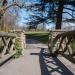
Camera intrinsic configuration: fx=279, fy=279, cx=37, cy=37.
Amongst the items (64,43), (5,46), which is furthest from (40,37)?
(5,46)

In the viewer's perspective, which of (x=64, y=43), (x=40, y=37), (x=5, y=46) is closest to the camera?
(x=5, y=46)

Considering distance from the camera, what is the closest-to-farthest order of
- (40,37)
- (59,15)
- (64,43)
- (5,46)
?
(5,46) → (64,43) → (59,15) → (40,37)

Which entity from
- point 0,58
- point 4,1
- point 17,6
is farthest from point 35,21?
point 0,58

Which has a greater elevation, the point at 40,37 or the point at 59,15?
the point at 59,15

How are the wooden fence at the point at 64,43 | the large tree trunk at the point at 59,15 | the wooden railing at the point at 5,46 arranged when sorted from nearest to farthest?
the wooden fence at the point at 64,43 → the wooden railing at the point at 5,46 → the large tree trunk at the point at 59,15

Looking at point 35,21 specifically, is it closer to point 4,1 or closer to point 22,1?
point 22,1

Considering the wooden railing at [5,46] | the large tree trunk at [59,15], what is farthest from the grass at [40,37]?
the wooden railing at [5,46]

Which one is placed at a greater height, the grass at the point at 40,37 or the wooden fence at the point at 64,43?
the wooden fence at the point at 64,43

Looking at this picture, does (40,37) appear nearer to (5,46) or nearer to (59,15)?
(59,15)

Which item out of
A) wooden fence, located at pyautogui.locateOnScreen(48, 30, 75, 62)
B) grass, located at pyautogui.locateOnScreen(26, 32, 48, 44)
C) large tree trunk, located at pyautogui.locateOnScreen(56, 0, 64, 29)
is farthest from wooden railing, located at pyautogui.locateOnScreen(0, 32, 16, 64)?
large tree trunk, located at pyautogui.locateOnScreen(56, 0, 64, 29)

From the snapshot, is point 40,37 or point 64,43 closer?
point 64,43

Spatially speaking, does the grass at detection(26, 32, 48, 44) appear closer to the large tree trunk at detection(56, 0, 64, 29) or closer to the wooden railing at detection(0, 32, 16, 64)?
the large tree trunk at detection(56, 0, 64, 29)

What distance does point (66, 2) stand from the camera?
29891 millimetres

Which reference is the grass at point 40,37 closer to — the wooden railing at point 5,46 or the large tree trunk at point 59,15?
the large tree trunk at point 59,15
